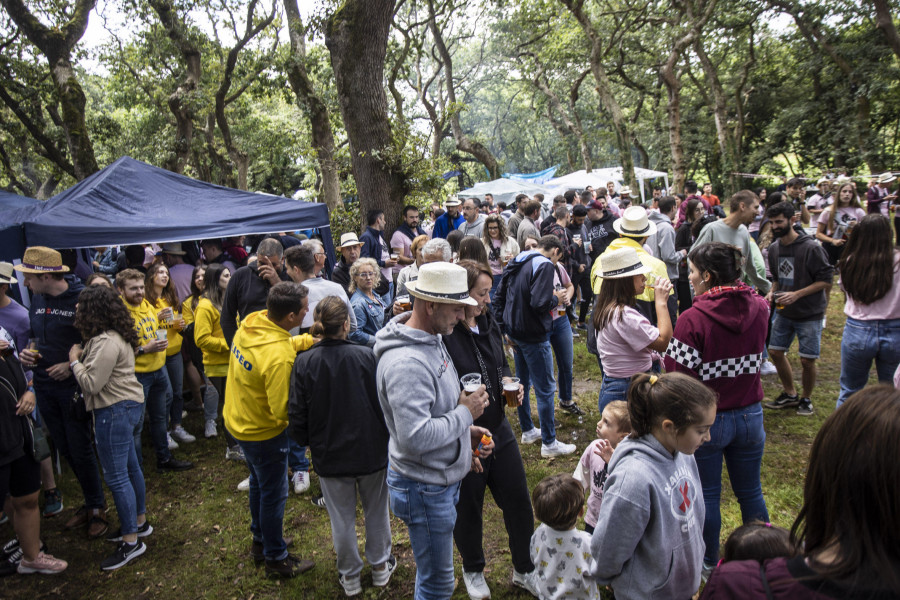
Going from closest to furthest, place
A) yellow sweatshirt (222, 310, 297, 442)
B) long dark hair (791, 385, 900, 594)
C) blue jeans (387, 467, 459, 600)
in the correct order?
long dark hair (791, 385, 900, 594), blue jeans (387, 467, 459, 600), yellow sweatshirt (222, 310, 297, 442)

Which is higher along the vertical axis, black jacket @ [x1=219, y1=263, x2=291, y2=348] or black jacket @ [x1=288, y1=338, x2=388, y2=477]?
black jacket @ [x1=219, y1=263, x2=291, y2=348]

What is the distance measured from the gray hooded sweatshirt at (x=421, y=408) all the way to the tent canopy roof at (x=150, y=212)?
16.6 feet

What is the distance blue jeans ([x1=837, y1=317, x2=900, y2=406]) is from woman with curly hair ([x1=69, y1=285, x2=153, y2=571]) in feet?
17.2

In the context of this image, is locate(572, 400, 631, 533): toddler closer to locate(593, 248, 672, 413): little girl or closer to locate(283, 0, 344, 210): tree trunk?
locate(593, 248, 672, 413): little girl

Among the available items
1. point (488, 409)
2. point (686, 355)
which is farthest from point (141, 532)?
point (686, 355)

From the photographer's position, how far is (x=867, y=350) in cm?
418

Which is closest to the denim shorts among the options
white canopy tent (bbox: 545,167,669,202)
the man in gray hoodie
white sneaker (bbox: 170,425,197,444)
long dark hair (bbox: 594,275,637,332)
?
long dark hair (bbox: 594,275,637,332)

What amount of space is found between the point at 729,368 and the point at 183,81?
15.4 meters

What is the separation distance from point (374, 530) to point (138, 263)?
5.74 metres

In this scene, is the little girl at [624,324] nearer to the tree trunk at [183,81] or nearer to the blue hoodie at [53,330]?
the blue hoodie at [53,330]

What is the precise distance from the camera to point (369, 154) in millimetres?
8164

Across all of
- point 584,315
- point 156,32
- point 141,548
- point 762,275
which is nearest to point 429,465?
point 141,548

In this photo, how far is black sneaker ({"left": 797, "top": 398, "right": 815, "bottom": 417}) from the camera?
5.54m

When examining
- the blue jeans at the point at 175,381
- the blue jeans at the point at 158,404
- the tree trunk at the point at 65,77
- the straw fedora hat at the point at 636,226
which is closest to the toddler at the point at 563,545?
the straw fedora hat at the point at 636,226
